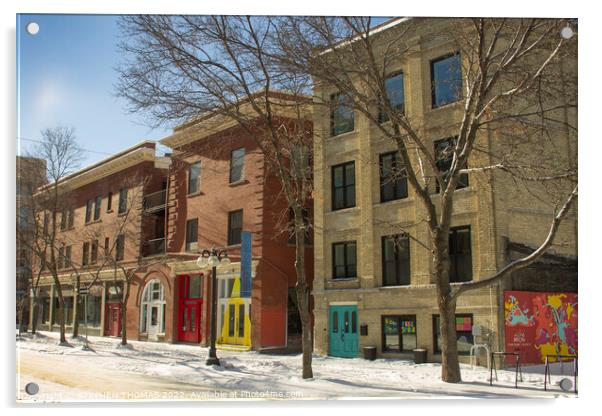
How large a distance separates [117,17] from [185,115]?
392 cm

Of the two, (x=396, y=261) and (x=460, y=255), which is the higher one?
(x=460, y=255)

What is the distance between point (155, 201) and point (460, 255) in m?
11.1

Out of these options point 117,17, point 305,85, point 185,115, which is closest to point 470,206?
point 305,85

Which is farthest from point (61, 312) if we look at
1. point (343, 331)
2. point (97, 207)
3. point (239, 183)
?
point (343, 331)

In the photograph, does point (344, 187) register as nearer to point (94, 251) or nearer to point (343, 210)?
point (343, 210)

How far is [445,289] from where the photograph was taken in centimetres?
1265

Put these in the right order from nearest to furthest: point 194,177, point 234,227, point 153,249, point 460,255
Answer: point 460,255
point 194,177
point 234,227
point 153,249

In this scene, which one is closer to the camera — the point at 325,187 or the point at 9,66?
the point at 9,66

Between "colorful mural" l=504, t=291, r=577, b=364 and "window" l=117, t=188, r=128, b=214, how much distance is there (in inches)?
477

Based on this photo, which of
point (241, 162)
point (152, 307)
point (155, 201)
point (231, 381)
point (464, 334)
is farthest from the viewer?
point (152, 307)

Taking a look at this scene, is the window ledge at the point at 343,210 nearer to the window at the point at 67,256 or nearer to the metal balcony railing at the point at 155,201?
the metal balcony railing at the point at 155,201

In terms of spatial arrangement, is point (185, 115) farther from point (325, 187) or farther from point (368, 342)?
point (368, 342)

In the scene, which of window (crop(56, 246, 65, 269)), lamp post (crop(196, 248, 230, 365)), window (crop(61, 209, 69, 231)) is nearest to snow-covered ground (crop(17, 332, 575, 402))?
lamp post (crop(196, 248, 230, 365))

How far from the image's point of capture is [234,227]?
2392cm
